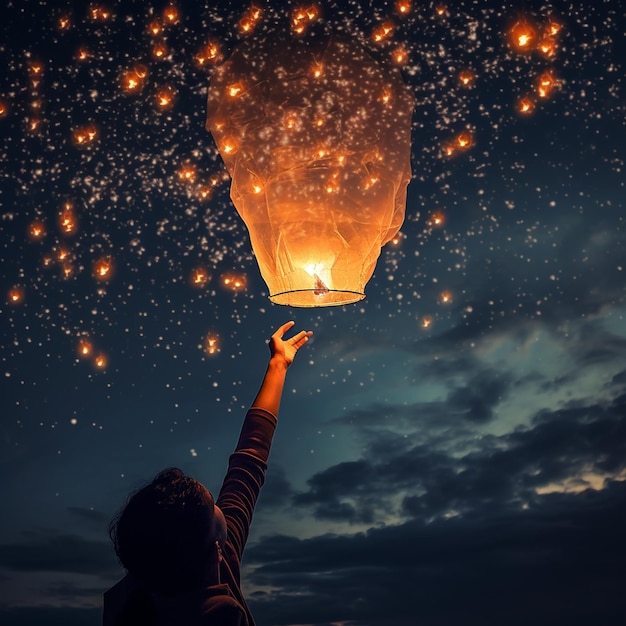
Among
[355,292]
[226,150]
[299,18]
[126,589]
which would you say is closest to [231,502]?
[126,589]

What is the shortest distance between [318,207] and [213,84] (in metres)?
0.93

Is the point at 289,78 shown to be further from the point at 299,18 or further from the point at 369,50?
the point at 299,18

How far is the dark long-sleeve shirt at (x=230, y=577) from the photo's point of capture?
5.11 feet

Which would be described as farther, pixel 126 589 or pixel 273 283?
pixel 273 283

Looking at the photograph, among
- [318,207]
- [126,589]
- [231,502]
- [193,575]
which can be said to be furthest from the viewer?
[318,207]

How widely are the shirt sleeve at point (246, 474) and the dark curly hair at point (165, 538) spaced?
0.44 metres

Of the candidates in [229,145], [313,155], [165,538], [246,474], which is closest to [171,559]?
[165,538]

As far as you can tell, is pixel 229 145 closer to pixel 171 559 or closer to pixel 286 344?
pixel 286 344

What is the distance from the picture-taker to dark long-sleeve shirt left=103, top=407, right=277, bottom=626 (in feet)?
5.11

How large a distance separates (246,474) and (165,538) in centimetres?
71

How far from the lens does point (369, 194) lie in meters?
2.78

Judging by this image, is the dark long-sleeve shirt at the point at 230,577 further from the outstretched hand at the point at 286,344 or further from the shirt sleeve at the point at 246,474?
the outstretched hand at the point at 286,344

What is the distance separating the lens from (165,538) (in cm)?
155

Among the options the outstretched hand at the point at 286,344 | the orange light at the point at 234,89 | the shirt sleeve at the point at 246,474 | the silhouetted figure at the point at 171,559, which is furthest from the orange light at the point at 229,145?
the silhouetted figure at the point at 171,559
